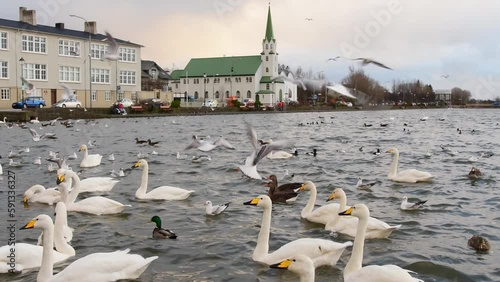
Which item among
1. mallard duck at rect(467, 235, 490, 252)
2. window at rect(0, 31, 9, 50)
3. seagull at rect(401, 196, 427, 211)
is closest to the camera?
mallard duck at rect(467, 235, 490, 252)

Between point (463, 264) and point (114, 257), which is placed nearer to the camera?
point (114, 257)

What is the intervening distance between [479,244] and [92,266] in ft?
20.5

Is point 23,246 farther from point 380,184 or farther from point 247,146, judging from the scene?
point 247,146

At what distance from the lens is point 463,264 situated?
8562mm

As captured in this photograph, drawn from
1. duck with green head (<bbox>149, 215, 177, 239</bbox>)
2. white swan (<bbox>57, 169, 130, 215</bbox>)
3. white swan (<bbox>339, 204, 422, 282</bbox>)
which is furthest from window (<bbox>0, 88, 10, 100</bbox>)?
white swan (<bbox>339, 204, 422, 282</bbox>)

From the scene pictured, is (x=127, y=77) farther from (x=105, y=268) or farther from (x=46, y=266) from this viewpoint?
(x=105, y=268)

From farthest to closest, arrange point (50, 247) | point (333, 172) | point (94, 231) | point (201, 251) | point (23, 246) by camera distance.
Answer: point (333, 172) → point (94, 231) → point (201, 251) → point (23, 246) → point (50, 247)

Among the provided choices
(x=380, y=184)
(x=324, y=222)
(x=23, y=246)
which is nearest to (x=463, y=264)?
(x=324, y=222)

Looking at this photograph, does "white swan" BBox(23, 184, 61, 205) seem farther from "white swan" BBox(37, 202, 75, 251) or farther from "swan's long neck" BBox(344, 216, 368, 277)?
"swan's long neck" BBox(344, 216, 368, 277)

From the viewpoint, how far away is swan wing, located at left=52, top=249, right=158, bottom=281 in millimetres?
7327

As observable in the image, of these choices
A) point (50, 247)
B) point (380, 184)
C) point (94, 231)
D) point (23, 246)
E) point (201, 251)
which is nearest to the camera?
point (50, 247)

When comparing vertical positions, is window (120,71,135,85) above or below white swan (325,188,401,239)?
above

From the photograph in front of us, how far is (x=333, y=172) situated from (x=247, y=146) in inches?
417

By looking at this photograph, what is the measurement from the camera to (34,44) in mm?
70562
